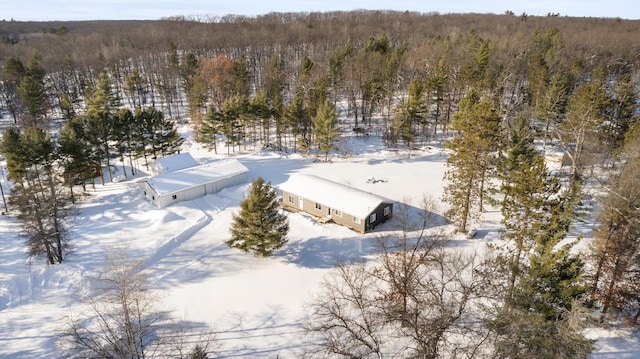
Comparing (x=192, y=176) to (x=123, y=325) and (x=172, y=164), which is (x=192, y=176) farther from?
(x=123, y=325)

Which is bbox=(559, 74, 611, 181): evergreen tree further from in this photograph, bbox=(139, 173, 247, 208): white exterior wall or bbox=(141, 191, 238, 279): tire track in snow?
bbox=(141, 191, 238, 279): tire track in snow

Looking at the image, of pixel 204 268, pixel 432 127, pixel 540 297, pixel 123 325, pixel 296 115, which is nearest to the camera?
pixel 540 297

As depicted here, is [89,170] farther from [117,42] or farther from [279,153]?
[117,42]

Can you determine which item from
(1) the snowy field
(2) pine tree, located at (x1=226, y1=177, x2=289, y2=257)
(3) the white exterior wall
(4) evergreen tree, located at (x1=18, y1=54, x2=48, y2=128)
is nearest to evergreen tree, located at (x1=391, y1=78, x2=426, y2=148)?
(1) the snowy field

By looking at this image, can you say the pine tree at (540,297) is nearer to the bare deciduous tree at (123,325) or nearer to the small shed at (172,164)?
the bare deciduous tree at (123,325)

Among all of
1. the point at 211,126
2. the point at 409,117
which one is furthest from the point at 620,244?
the point at 211,126

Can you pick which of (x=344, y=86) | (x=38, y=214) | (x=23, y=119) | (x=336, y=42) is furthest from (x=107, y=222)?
(x=336, y=42)
